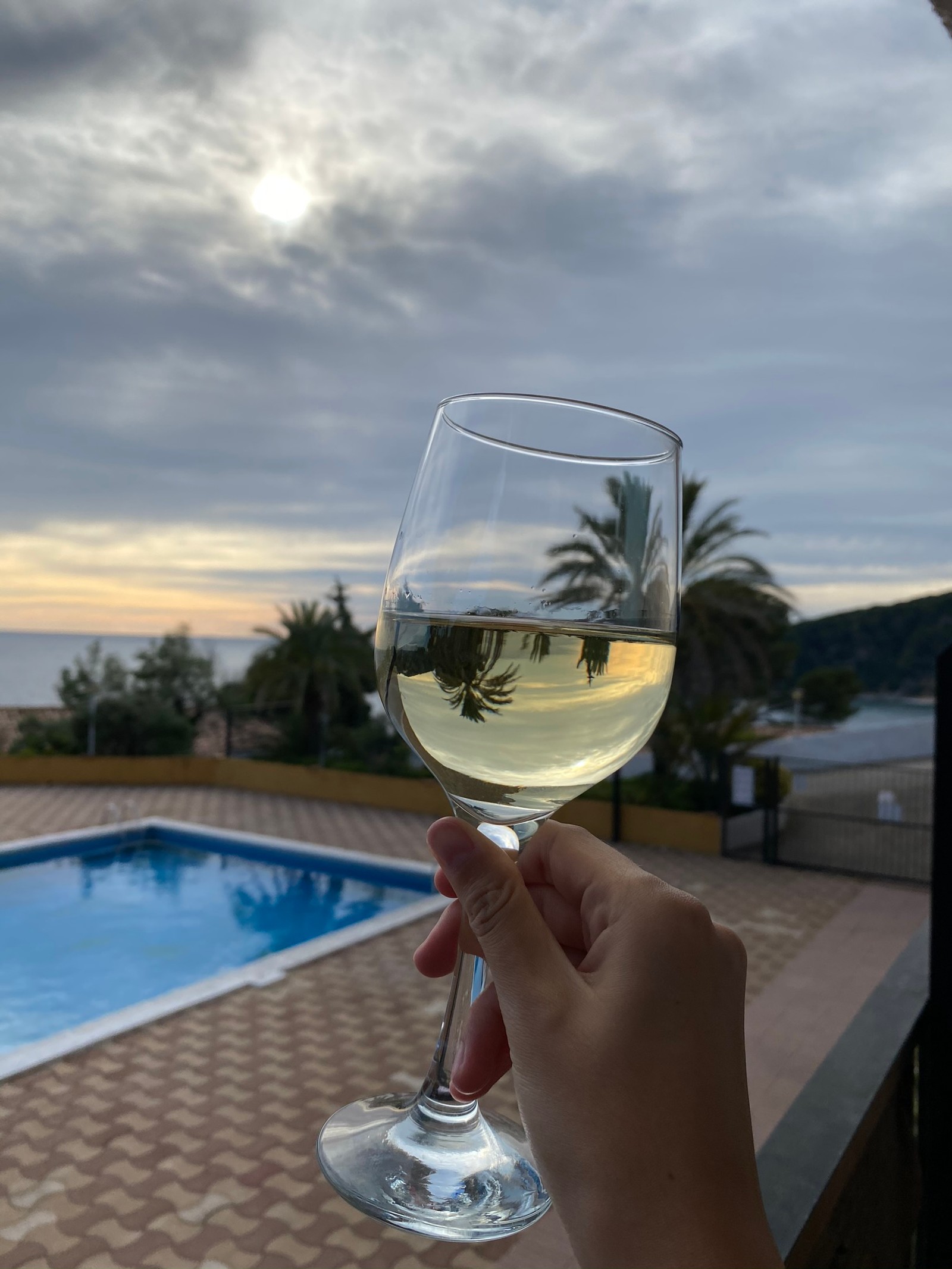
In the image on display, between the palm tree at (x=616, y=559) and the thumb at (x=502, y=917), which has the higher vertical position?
the palm tree at (x=616, y=559)

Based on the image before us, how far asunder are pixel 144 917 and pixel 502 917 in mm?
10851

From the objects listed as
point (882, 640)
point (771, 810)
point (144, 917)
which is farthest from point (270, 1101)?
point (882, 640)

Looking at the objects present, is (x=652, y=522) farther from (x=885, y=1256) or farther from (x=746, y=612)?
(x=746, y=612)

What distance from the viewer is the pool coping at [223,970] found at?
18.1ft

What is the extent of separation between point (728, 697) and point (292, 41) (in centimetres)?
1131

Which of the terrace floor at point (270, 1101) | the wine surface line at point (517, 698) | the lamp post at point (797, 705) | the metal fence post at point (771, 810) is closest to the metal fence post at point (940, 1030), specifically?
the terrace floor at point (270, 1101)

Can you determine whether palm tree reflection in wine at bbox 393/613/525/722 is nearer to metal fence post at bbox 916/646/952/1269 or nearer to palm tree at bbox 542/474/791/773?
metal fence post at bbox 916/646/952/1269

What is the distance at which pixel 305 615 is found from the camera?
19.7 m

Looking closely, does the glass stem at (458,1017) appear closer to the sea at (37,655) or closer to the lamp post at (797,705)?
the lamp post at (797,705)

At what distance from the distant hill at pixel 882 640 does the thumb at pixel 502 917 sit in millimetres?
15990

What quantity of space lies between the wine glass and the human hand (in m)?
0.09

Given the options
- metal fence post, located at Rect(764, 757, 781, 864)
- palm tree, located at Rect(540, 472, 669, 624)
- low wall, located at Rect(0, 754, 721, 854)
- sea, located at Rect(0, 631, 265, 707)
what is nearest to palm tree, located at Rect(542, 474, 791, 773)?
metal fence post, located at Rect(764, 757, 781, 864)

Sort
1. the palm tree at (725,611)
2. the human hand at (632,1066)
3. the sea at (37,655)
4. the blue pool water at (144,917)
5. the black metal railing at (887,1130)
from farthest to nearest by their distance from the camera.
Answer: the sea at (37,655)
the palm tree at (725,611)
the blue pool water at (144,917)
the black metal railing at (887,1130)
the human hand at (632,1066)

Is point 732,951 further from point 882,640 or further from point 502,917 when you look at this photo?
point 882,640
